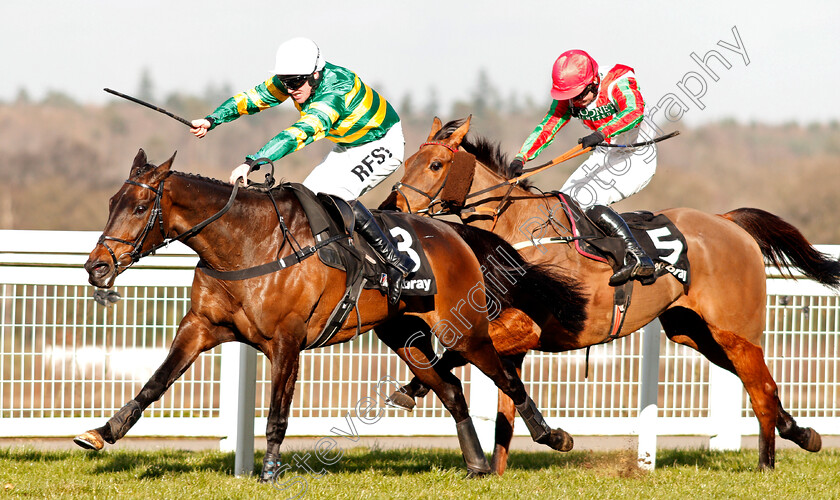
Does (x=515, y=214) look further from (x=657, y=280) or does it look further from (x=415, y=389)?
(x=415, y=389)

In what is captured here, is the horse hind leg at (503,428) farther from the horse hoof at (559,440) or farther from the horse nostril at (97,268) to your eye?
the horse nostril at (97,268)

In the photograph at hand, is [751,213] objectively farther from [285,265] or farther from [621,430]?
[285,265]

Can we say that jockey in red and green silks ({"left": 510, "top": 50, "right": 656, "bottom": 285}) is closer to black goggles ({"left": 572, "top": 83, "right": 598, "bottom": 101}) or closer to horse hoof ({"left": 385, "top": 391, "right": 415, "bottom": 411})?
black goggles ({"left": 572, "top": 83, "right": 598, "bottom": 101})

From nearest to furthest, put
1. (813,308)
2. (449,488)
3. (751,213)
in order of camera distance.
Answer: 1. (449,488)
2. (751,213)
3. (813,308)

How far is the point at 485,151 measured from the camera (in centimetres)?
595

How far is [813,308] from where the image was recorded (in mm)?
6965

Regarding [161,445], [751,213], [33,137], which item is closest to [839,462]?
[751,213]

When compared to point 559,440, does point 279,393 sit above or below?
above

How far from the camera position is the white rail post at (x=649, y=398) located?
602 cm

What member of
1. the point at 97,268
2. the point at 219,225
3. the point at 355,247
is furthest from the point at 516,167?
the point at 97,268

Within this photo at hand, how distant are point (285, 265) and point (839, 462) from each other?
3925 millimetres

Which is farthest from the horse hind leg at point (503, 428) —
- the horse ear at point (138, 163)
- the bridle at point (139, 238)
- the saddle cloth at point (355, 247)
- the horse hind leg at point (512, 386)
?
the horse ear at point (138, 163)

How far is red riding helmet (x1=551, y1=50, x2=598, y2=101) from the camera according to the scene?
5633mm

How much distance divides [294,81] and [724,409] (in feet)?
12.8
